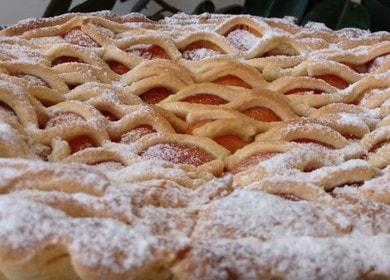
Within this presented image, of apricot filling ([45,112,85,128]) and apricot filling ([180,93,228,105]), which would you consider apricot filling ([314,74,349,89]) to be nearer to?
apricot filling ([180,93,228,105])

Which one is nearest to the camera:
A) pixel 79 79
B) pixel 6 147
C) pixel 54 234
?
pixel 54 234

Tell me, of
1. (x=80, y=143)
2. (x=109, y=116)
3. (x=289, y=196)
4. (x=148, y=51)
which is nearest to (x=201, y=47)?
(x=148, y=51)

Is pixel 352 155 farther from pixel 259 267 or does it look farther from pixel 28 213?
pixel 28 213

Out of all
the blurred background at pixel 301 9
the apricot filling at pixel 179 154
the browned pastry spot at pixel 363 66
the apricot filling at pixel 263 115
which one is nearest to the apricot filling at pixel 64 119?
the apricot filling at pixel 179 154

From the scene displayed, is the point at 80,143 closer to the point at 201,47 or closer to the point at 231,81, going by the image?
the point at 231,81

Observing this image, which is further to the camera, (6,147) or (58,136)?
(58,136)

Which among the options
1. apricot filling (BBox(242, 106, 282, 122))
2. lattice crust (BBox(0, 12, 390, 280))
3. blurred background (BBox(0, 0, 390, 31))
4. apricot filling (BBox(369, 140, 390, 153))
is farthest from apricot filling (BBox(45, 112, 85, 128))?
blurred background (BBox(0, 0, 390, 31))

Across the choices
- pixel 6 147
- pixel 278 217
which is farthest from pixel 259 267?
pixel 6 147

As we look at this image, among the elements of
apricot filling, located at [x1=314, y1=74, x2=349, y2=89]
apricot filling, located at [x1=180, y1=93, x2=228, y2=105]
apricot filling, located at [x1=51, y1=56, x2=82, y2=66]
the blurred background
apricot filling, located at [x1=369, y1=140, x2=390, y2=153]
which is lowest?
the blurred background
